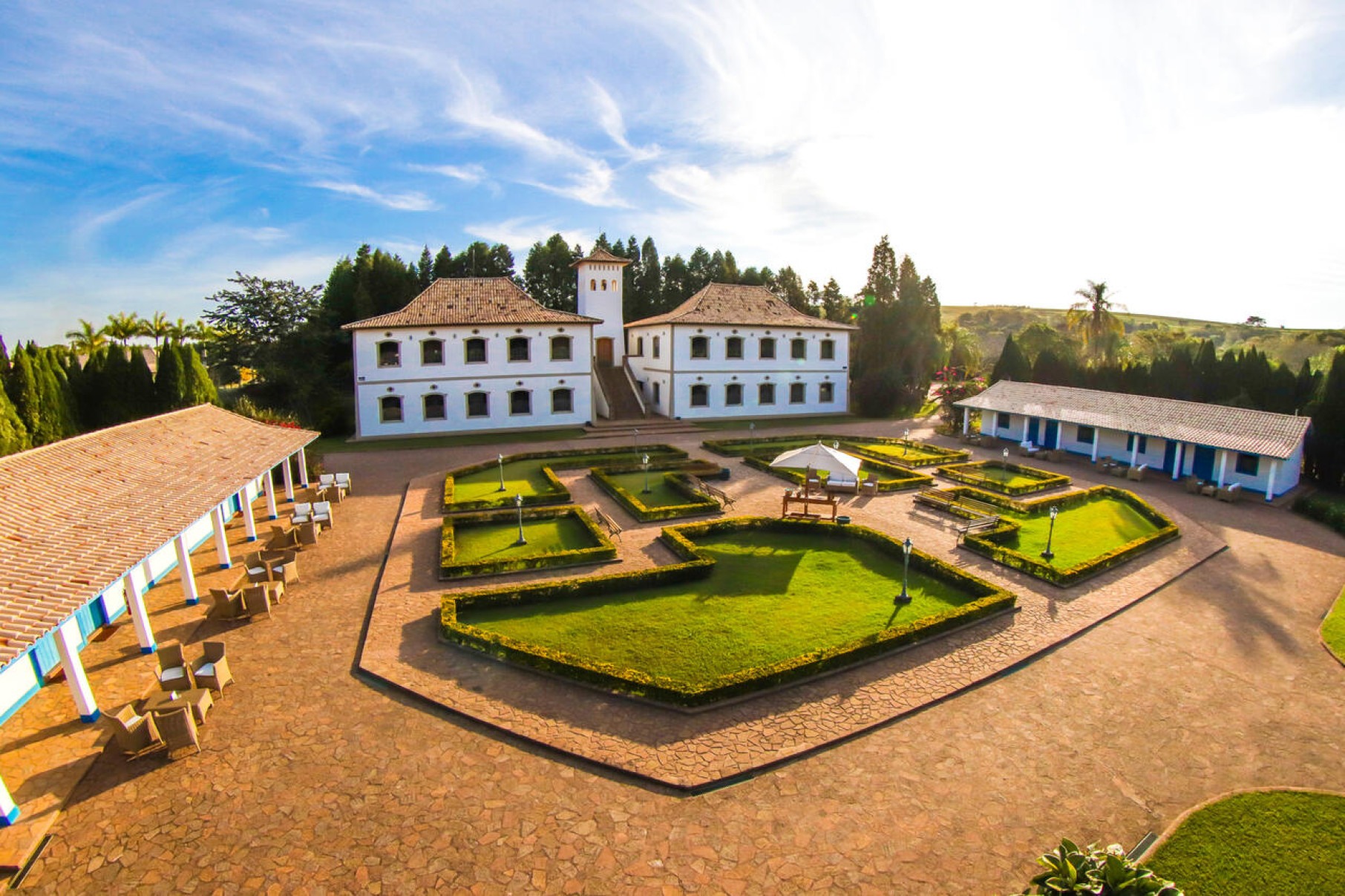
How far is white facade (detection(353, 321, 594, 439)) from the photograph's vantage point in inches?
1233

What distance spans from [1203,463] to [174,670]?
3001cm

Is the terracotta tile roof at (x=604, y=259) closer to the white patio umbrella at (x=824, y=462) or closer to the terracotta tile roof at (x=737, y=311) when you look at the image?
the terracotta tile roof at (x=737, y=311)

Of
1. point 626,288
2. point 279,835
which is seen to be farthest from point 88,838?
point 626,288

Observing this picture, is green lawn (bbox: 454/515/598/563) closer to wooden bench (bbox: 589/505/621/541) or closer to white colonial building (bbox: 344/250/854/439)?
wooden bench (bbox: 589/505/621/541)

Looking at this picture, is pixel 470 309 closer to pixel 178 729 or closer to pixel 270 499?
pixel 270 499

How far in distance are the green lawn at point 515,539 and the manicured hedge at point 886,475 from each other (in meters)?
6.71

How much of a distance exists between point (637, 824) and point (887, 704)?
426 cm

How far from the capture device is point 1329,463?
23.8 m

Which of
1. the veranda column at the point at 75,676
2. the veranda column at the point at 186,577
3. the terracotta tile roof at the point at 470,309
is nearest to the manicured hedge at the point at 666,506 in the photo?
the veranda column at the point at 186,577

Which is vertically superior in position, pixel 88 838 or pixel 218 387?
pixel 218 387

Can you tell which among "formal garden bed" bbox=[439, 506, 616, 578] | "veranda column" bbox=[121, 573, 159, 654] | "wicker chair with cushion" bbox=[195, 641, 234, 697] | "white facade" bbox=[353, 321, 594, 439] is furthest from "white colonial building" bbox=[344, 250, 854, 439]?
"wicker chair with cushion" bbox=[195, 641, 234, 697]

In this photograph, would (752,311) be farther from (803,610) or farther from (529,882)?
(529,882)

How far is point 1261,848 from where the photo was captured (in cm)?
718

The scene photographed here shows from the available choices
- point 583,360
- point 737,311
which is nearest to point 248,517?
point 583,360
